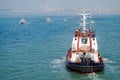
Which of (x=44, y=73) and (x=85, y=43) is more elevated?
(x=85, y=43)

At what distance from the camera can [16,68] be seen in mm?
54719

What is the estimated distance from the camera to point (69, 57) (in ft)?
178

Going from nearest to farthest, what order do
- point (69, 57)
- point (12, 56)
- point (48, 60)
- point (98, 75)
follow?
point (98, 75), point (69, 57), point (48, 60), point (12, 56)

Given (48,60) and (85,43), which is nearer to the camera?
(85,43)

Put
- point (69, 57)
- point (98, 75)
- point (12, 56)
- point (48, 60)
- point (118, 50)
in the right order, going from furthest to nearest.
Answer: point (118, 50), point (12, 56), point (48, 60), point (69, 57), point (98, 75)

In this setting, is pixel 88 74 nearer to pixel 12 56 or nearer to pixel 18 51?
pixel 12 56

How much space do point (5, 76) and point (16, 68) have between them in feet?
17.6

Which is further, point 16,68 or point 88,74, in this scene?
point 16,68

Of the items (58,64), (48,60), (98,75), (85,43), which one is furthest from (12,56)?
(98,75)

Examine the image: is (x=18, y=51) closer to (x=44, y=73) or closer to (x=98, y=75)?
(x=44, y=73)

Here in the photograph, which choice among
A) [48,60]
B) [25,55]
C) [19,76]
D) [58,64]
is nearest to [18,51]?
[25,55]

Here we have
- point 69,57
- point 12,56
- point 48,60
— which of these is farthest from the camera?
point 12,56

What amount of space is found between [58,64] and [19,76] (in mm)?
10020

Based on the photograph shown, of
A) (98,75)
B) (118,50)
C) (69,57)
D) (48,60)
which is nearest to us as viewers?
(98,75)
